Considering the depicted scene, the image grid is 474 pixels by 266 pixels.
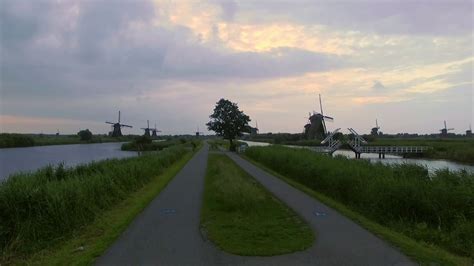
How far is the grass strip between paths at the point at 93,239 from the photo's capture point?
8.05 metres

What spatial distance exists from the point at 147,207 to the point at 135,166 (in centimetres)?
759

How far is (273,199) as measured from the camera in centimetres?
1561

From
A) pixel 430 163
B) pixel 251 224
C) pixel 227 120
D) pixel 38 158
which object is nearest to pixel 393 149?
pixel 430 163

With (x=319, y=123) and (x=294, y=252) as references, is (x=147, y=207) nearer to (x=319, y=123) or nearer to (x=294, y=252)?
(x=294, y=252)

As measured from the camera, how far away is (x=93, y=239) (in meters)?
9.67

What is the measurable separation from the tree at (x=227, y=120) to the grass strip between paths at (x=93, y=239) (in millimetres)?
57991

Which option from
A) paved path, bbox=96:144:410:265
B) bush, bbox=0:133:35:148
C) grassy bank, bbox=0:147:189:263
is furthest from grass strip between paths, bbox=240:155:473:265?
bush, bbox=0:133:35:148

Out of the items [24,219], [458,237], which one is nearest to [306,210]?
[458,237]

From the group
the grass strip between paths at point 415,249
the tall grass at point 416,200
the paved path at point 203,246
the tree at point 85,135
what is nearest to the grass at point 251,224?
the paved path at point 203,246

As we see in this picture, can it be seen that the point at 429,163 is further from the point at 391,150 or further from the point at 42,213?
the point at 42,213

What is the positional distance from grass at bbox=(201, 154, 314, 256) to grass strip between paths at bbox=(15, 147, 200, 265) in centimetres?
222

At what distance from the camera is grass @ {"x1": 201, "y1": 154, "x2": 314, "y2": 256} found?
866cm

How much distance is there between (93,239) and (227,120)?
63712mm

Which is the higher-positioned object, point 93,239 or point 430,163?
point 93,239
